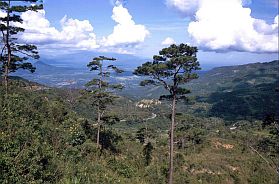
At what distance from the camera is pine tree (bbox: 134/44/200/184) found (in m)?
21.2

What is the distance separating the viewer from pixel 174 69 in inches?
846

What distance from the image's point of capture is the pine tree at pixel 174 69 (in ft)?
69.7

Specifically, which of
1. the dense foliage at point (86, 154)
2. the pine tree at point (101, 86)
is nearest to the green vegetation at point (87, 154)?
the dense foliage at point (86, 154)

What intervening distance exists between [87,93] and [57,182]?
1563 cm

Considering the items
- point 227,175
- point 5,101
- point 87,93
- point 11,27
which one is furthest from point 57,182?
point 227,175

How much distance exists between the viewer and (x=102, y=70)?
27.3m

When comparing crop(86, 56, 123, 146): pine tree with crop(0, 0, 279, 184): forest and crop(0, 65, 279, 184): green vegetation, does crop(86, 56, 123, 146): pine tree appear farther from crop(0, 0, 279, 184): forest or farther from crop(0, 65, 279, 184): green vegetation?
crop(0, 65, 279, 184): green vegetation

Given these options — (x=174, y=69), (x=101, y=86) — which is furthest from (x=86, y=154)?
(x=174, y=69)

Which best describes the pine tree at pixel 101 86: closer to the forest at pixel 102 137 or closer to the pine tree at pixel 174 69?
the forest at pixel 102 137

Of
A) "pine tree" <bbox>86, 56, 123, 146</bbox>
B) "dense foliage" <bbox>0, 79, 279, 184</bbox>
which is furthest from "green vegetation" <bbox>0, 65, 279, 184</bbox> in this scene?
"pine tree" <bbox>86, 56, 123, 146</bbox>

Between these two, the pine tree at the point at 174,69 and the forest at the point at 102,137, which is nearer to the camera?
the forest at the point at 102,137

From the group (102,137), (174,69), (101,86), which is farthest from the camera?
(102,137)

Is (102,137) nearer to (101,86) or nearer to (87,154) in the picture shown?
(101,86)

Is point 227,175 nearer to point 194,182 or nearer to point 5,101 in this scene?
point 194,182
